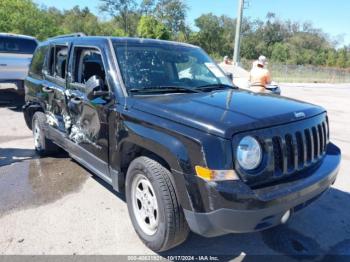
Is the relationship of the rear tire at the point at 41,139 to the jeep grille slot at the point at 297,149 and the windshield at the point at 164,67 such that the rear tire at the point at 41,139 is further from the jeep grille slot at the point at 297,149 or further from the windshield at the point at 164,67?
the jeep grille slot at the point at 297,149

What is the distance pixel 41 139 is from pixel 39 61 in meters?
1.28

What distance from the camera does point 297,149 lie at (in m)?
3.07

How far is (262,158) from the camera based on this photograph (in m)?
2.82

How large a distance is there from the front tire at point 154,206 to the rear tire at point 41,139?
2766 mm

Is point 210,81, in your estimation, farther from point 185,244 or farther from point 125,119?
point 185,244

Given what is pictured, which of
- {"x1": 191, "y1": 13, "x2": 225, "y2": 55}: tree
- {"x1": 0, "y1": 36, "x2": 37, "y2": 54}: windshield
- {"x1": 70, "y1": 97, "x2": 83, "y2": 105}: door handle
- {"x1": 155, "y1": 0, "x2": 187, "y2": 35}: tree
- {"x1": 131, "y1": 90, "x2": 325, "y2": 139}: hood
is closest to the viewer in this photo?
{"x1": 131, "y1": 90, "x2": 325, "y2": 139}: hood

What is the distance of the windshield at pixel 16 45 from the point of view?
10419mm

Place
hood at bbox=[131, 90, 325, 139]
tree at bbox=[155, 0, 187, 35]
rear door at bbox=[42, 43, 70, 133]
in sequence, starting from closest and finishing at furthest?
hood at bbox=[131, 90, 325, 139] < rear door at bbox=[42, 43, 70, 133] < tree at bbox=[155, 0, 187, 35]

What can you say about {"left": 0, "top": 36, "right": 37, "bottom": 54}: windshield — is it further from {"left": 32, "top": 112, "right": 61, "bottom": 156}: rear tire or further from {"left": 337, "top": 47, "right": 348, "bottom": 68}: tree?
{"left": 337, "top": 47, "right": 348, "bottom": 68}: tree

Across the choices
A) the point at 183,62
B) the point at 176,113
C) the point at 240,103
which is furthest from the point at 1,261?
the point at 183,62

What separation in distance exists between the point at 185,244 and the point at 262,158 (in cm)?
130

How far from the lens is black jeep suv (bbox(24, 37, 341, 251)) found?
107 inches

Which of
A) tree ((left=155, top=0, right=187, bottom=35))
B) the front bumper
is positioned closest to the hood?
the front bumper

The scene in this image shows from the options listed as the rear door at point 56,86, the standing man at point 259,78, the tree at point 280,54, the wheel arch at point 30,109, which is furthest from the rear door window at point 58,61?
the tree at point 280,54
